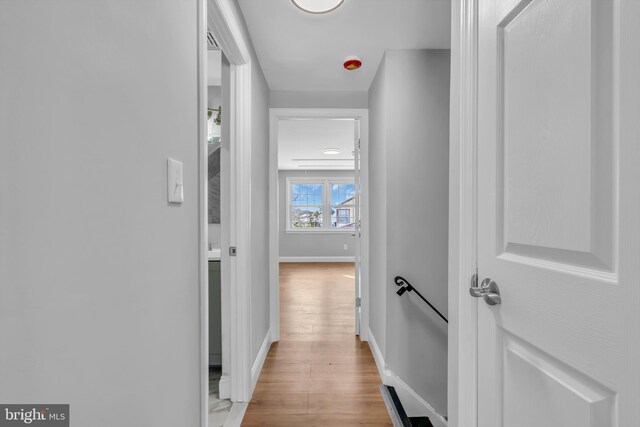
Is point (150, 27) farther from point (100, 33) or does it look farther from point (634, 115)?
point (634, 115)

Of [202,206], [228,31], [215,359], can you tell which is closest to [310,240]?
[215,359]

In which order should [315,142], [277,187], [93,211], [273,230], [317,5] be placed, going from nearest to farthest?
[93,211]
[317,5]
[277,187]
[273,230]
[315,142]

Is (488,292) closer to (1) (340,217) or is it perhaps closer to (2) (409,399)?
(2) (409,399)

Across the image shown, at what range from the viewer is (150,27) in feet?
2.68

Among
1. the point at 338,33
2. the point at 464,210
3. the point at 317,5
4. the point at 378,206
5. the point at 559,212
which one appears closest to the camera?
the point at 559,212

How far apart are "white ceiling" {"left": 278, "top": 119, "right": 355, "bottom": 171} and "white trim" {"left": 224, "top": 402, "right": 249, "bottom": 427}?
314cm

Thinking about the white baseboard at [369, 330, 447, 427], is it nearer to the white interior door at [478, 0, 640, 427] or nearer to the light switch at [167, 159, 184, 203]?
the white interior door at [478, 0, 640, 427]

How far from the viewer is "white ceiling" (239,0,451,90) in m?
1.94

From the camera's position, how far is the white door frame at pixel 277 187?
10.1 feet

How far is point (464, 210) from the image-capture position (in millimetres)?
1141

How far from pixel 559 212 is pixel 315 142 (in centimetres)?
496

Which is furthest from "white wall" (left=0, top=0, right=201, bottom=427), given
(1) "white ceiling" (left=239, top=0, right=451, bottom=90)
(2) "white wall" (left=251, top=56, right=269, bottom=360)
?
(2) "white wall" (left=251, top=56, right=269, bottom=360)

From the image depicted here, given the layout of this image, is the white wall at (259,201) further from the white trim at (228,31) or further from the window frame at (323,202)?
the window frame at (323,202)

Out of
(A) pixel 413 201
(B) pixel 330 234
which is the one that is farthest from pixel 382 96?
(B) pixel 330 234
